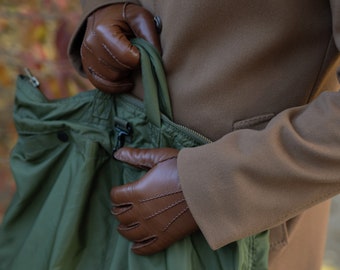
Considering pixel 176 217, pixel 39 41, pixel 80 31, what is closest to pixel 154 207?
pixel 176 217

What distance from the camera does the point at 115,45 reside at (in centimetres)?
74

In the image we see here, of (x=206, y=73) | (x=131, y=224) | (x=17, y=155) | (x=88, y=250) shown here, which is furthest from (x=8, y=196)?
(x=206, y=73)

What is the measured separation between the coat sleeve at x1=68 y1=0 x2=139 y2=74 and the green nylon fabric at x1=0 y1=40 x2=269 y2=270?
0.09 m

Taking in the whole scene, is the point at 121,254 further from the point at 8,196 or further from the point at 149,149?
the point at 8,196

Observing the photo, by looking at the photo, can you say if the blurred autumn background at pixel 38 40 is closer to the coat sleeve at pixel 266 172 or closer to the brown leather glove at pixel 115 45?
the brown leather glove at pixel 115 45

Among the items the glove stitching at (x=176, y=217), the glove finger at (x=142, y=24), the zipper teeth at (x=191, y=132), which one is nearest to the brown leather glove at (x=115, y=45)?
the glove finger at (x=142, y=24)

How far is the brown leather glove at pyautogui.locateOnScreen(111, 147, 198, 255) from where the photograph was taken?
64 centimetres

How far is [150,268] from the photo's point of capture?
0.68 metres

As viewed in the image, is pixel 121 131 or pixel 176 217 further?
pixel 121 131

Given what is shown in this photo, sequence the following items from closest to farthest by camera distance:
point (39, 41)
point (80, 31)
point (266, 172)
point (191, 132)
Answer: point (266, 172) < point (191, 132) < point (80, 31) < point (39, 41)

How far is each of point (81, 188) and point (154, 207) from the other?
0.55 feet

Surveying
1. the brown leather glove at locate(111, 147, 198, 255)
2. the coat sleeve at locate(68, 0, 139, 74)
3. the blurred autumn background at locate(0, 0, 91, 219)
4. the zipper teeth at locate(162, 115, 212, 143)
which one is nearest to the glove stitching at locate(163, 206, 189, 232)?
the brown leather glove at locate(111, 147, 198, 255)

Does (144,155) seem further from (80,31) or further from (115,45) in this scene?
(80,31)

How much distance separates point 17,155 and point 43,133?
0.28 ft
